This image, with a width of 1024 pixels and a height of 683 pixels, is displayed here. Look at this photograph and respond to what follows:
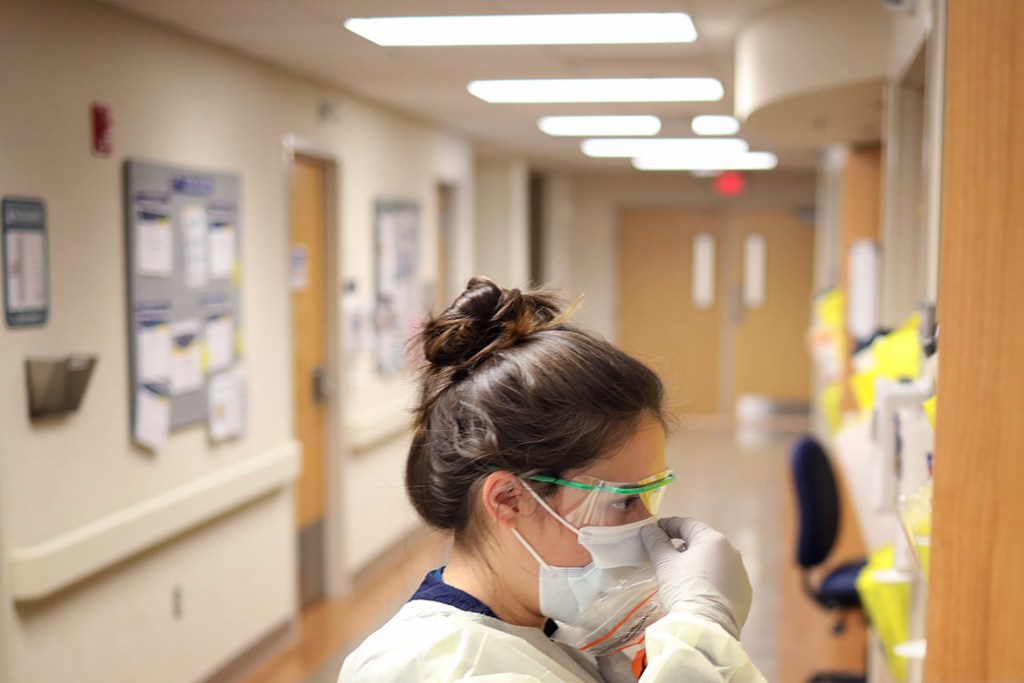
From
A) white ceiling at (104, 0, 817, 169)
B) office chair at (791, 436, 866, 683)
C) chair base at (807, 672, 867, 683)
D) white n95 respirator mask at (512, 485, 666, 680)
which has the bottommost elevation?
chair base at (807, 672, 867, 683)

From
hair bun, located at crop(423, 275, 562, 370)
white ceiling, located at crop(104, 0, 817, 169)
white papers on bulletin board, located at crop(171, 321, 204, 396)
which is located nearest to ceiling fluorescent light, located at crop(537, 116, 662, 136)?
white ceiling, located at crop(104, 0, 817, 169)

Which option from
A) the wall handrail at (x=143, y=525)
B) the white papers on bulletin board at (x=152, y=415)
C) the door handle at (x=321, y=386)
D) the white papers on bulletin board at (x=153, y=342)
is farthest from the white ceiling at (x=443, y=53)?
the wall handrail at (x=143, y=525)

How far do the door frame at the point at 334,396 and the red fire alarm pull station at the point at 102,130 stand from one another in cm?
197

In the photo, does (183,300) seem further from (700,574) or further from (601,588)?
(700,574)

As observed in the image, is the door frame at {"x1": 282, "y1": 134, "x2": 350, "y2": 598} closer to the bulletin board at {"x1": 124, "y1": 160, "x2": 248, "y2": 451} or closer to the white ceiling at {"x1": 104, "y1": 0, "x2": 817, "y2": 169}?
the white ceiling at {"x1": 104, "y1": 0, "x2": 817, "y2": 169}

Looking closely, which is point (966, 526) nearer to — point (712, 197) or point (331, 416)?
point (331, 416)

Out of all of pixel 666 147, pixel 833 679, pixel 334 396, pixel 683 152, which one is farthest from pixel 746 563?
pixel 683 152

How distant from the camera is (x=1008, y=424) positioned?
166 cm

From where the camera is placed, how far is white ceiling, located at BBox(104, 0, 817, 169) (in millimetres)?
3502

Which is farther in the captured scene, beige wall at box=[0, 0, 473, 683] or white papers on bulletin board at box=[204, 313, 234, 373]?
white papers on bulletin board at box=[204, 313, 234, 373]

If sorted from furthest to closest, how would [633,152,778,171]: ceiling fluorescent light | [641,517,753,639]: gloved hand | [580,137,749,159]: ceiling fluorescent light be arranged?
[633,152,778,171]: ceiling fluorescent light < [580,137,749,159]: ceiling fluorescent light < [641,517,753,639]: gloved hand

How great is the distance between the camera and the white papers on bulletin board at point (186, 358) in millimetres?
4012

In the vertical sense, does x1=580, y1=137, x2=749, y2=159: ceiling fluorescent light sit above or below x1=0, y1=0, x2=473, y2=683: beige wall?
above

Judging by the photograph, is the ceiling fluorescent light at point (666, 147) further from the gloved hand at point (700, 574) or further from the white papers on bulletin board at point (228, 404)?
the gloved hand at point (700, 574)
